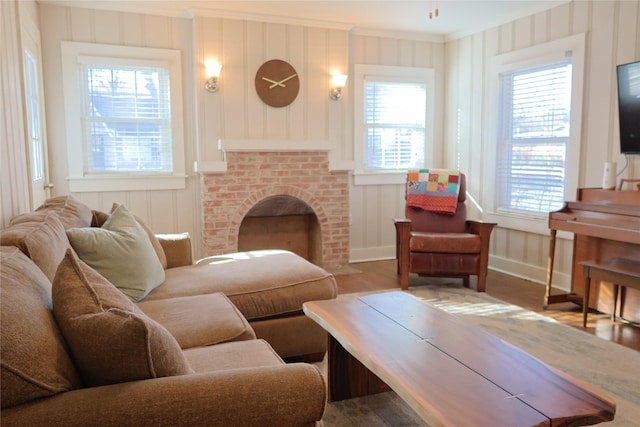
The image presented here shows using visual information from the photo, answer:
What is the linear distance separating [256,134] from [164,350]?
358 centimetres

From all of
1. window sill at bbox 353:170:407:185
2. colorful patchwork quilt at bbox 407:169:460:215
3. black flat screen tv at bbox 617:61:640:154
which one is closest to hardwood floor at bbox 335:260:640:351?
colorful patchwork quilt at bbox 407:169:460:215

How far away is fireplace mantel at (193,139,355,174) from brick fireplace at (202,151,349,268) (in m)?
0.04

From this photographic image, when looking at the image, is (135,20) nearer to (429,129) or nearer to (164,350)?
(429,129)

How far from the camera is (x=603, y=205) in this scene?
134 inches

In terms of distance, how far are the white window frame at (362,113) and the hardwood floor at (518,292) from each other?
943 millimetres

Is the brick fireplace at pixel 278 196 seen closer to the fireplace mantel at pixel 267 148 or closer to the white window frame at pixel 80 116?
the fireplace mantel at pixel 267 148

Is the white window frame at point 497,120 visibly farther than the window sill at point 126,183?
No

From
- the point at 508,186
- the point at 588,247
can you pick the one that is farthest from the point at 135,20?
the point at 588,247

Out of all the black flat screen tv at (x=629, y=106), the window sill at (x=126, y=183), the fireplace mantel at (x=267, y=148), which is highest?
the black flat screen tv at (x=629, y=106)

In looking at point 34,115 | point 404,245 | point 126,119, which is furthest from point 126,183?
point 404,245

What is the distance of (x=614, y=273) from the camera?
308cm

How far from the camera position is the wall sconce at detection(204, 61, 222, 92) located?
441cm

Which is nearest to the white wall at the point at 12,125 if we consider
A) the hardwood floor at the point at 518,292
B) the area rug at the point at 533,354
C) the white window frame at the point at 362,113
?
the area rug at the point at 533,354

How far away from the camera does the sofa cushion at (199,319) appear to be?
191 centimetres
